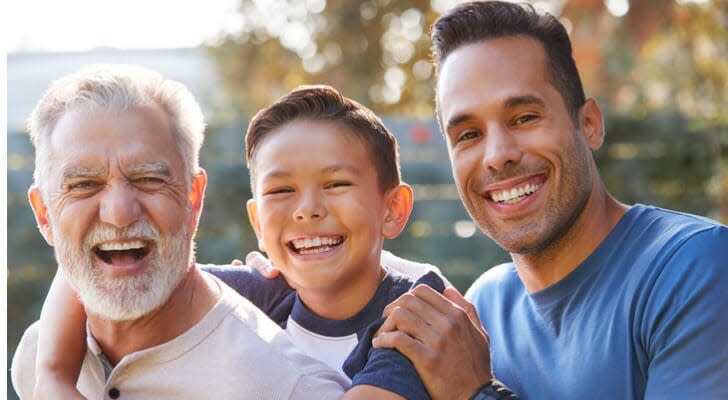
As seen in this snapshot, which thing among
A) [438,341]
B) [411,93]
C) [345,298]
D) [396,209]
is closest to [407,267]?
[396,209]

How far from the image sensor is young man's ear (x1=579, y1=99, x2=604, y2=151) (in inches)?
106

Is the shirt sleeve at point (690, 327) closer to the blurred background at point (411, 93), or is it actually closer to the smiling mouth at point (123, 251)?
the smiling mouth at point (123, 251)

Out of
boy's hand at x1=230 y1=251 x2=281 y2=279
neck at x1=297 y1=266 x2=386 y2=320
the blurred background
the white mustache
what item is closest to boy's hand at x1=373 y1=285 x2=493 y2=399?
neck at x1=297 y1=266 x2=386 y2=320

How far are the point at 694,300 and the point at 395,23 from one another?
9123 mm

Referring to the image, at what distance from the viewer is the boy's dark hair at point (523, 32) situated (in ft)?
8.65

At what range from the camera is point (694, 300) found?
2.08m

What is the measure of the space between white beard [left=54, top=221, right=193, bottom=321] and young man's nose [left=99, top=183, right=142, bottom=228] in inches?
1.8

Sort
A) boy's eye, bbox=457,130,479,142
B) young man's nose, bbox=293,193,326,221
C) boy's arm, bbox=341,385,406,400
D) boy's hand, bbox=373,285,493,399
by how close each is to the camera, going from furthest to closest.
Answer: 1. boy's eye, bbox=457,130,479,142
2. young man's nose, bbox=293,193,326,221
3. boy's hand, bbox=373,285,493,399
4. boy's arm, bbox=341,385,406,400

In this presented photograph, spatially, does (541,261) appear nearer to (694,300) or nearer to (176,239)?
(694,300)

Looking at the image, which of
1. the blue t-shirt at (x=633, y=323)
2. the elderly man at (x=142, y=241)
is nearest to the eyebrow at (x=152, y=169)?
the elderly man at (x=142, y=241)

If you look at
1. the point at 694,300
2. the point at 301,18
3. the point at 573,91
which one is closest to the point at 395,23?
the point at 301,18

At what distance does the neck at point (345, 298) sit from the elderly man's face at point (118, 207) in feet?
1.59

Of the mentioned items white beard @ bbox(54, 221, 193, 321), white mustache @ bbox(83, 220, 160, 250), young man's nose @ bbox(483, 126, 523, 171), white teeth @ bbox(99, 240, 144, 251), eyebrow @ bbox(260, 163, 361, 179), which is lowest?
white beard @ bbox(54, 221, 193, 321)

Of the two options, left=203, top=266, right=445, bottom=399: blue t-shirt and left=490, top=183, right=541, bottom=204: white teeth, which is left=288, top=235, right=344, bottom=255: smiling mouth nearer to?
left=203, top=266, right=445, bottom=399: blue t-shirt
